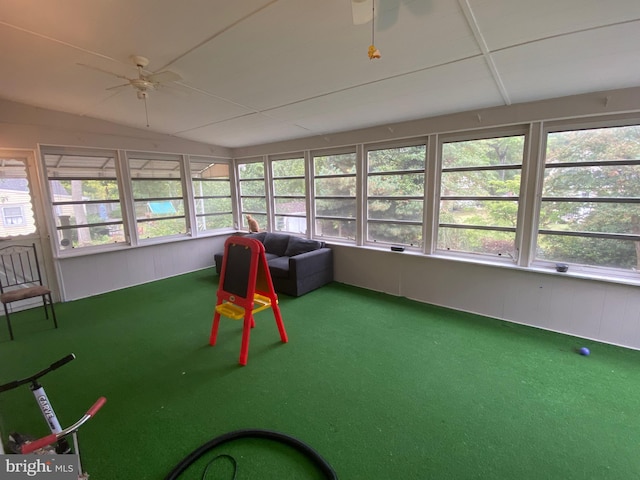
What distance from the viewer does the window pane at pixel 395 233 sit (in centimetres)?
430

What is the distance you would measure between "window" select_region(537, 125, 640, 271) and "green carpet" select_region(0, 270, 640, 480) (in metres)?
0.98

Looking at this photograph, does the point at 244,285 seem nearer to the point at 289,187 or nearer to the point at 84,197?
the point at 289,187

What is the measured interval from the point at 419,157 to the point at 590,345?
290cm

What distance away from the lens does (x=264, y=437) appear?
1.91m

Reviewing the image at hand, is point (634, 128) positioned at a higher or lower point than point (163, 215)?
higher

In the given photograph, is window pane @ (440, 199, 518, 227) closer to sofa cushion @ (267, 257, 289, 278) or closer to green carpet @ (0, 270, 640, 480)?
green carpet @ (0, 270, 640, 480)

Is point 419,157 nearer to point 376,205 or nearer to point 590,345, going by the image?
point 376,205

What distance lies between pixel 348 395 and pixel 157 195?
16.6ft

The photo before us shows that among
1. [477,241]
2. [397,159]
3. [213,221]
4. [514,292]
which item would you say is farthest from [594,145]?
[213,221]

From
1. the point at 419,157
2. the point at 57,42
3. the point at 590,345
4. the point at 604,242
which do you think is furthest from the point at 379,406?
the point at 57,42

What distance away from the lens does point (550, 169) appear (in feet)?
10.5

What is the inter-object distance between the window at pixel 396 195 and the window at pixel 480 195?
0.34 metres

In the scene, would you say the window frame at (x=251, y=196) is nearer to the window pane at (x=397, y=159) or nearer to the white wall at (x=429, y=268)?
the white wall at (x=429, y=268)

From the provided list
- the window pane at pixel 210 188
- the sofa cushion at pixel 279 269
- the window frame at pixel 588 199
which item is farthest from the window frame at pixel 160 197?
the window frame at pixel 588 199
